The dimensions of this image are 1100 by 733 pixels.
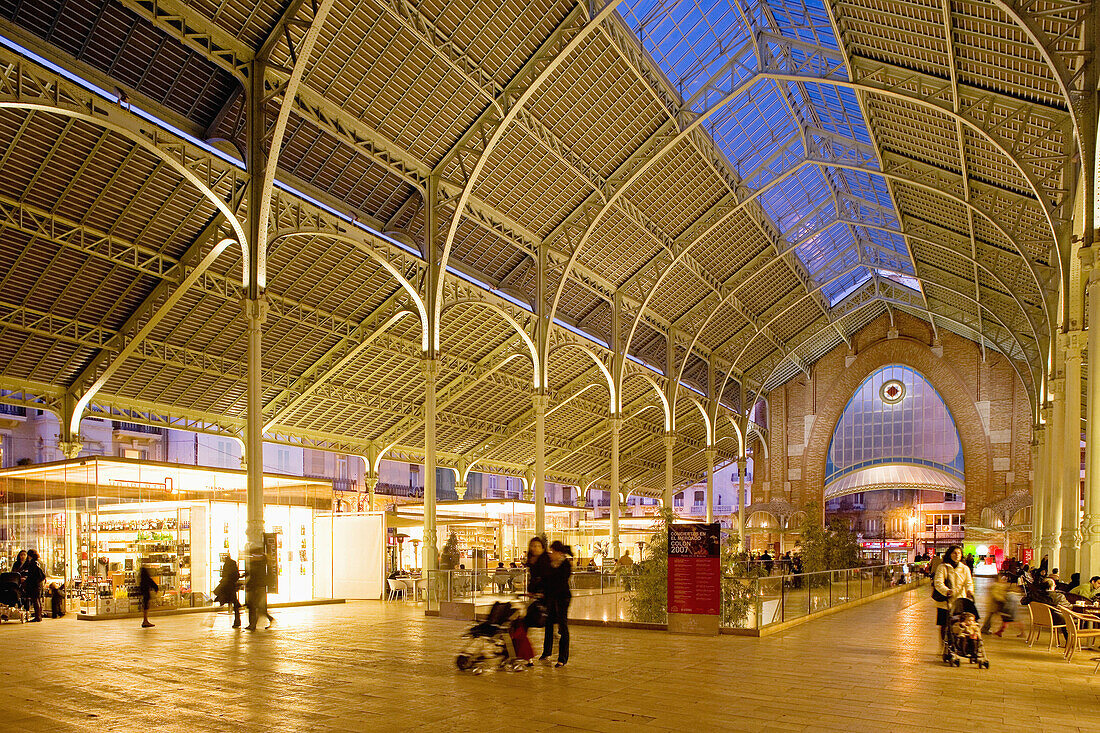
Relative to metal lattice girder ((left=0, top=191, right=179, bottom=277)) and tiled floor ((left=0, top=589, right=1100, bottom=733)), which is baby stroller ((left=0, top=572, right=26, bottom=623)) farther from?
metal lattice girder ((left=0, top=191, right=179, bottom=277))

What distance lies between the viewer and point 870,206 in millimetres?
37969

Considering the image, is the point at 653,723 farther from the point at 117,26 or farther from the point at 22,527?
the point at 22,527

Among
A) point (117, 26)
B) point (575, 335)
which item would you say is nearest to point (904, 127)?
point (575, 335)

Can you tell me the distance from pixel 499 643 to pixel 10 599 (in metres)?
14.9

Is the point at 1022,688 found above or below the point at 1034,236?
below

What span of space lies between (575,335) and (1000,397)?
27563 mm

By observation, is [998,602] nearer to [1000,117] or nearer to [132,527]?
[1000,117]

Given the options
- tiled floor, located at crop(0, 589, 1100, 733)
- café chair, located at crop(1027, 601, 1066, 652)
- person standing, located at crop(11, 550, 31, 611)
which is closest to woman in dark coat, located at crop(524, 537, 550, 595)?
tiled floor, located at crop(0, 589, 1100, 733)

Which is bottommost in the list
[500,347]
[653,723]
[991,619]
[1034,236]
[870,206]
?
[991,619]

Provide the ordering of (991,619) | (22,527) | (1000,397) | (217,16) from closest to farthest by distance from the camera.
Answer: (991,619) → (217,16) → (22,527) → (1000,397)

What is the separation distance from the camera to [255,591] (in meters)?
17.3

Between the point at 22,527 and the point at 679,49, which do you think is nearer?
the point at 22,527

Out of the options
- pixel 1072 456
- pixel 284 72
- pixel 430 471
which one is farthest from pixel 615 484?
pixel 284 72

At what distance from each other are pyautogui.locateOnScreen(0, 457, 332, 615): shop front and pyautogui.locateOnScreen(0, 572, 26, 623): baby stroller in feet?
4.59
